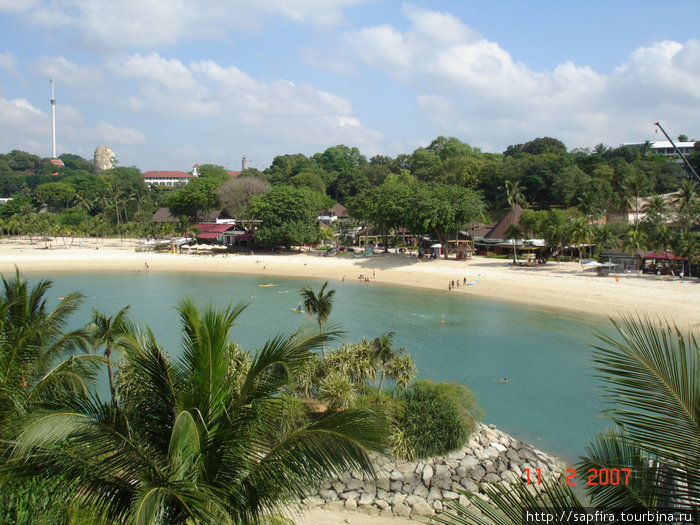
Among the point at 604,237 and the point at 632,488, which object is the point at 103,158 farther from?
the point at 632,488

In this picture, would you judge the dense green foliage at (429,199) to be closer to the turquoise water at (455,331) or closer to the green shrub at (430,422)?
the turquoise water at (455,331)

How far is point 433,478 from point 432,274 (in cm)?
3469

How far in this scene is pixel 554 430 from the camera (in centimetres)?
1625

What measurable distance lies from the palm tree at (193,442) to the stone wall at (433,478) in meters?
6.45

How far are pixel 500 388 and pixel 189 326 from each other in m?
17.5

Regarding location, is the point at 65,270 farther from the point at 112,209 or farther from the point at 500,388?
the point at 500,388

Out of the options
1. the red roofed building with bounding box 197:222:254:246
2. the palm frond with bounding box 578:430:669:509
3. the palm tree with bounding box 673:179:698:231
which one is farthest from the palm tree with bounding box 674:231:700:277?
the red roofed building with bounding box 197:222:254:246

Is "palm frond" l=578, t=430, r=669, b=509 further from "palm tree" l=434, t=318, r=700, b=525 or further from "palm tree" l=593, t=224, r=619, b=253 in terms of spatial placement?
"palm tree" l=593, t=224, r=619, b=253

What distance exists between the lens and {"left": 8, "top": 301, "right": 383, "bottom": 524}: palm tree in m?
4.00

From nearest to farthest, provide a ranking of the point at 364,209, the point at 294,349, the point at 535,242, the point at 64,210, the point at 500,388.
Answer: the point at 294,349, the point at 500,388, the point at 535,242, the point at 364,209, the point at 64,210

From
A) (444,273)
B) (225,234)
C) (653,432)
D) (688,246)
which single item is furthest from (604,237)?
(225,234)

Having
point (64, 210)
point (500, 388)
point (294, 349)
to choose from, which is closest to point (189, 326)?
point (294, 349)

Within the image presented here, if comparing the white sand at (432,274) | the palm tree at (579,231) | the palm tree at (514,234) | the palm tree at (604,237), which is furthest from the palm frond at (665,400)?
the palm tree at (514,234)

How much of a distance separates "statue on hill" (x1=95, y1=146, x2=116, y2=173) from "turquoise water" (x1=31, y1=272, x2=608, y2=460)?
148977 millimetres
